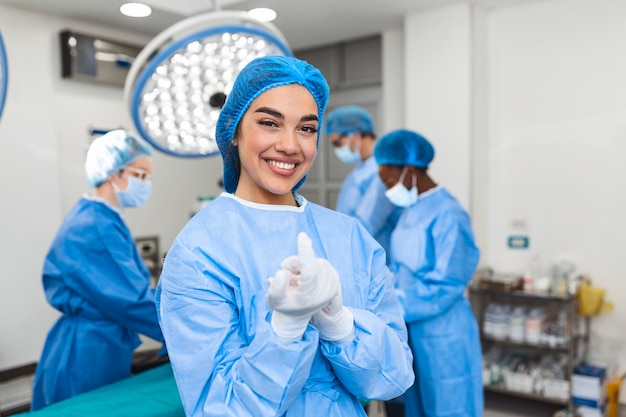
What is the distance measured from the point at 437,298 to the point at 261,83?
4.19ft

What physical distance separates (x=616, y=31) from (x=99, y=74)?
308 cm

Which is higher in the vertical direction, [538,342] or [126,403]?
[126,403]

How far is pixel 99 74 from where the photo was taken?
131 inches

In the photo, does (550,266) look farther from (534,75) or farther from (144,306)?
(144,306)

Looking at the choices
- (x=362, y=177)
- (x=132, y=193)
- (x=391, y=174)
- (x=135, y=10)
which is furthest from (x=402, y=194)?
(x=135, y=10)

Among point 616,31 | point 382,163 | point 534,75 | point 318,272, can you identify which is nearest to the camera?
point 318,272

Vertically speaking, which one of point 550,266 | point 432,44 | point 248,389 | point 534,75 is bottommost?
point 550,266

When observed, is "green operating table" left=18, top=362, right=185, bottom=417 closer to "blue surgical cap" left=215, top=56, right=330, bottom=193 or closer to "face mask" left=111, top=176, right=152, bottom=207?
"face mask" left=111, top=176, right=152, bottom=207

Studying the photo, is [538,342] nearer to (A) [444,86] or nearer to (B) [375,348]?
(A) [444,86]

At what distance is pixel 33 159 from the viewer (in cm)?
301

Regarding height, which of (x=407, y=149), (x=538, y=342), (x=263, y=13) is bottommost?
(x=538, y=342)

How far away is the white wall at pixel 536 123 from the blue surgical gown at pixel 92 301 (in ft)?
6.73

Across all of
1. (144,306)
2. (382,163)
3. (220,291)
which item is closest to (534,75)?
(382,163)

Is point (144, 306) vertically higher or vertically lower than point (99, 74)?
lower
